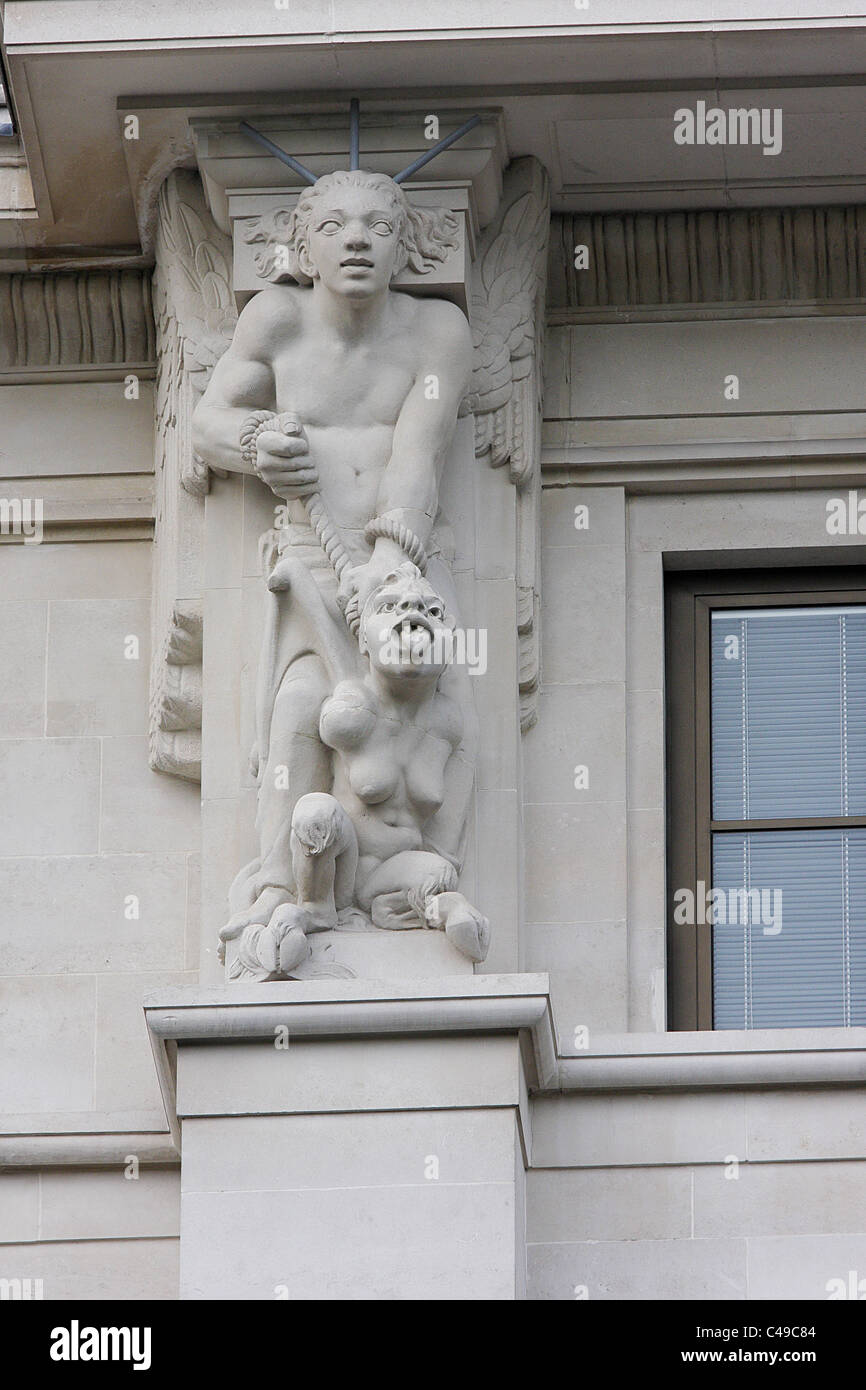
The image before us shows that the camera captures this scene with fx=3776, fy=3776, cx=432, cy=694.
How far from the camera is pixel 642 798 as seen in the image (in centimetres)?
1373

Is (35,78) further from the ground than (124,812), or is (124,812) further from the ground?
(35,78)

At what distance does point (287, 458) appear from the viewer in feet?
43.2

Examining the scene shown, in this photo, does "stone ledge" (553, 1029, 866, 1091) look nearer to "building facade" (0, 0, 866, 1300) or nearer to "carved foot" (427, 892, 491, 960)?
"building facade" (0, 0, 866, 1300)

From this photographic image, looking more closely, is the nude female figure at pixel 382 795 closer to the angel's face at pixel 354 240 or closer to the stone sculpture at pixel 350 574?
the stone sculpture at pixel 350 574

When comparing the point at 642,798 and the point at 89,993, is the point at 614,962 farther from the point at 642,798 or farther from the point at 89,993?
the point at 89,993

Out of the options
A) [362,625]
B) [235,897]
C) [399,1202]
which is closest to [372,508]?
[362,625]

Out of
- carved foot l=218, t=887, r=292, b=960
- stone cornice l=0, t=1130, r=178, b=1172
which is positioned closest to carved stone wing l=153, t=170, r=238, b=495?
carved foot l=218, t=887, r=292, b=960

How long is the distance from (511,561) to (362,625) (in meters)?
0.96

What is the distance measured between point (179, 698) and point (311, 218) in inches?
71.3

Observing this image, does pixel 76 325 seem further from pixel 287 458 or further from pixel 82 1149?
pixel 82 1149

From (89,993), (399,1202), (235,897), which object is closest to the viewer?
(399,1202)

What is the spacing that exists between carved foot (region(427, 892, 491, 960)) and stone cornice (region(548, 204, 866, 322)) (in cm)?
272

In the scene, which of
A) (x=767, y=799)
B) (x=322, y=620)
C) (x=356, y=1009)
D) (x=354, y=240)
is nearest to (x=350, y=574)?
(x=322, y=620)

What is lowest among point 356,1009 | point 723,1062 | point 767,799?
point 723,1062
